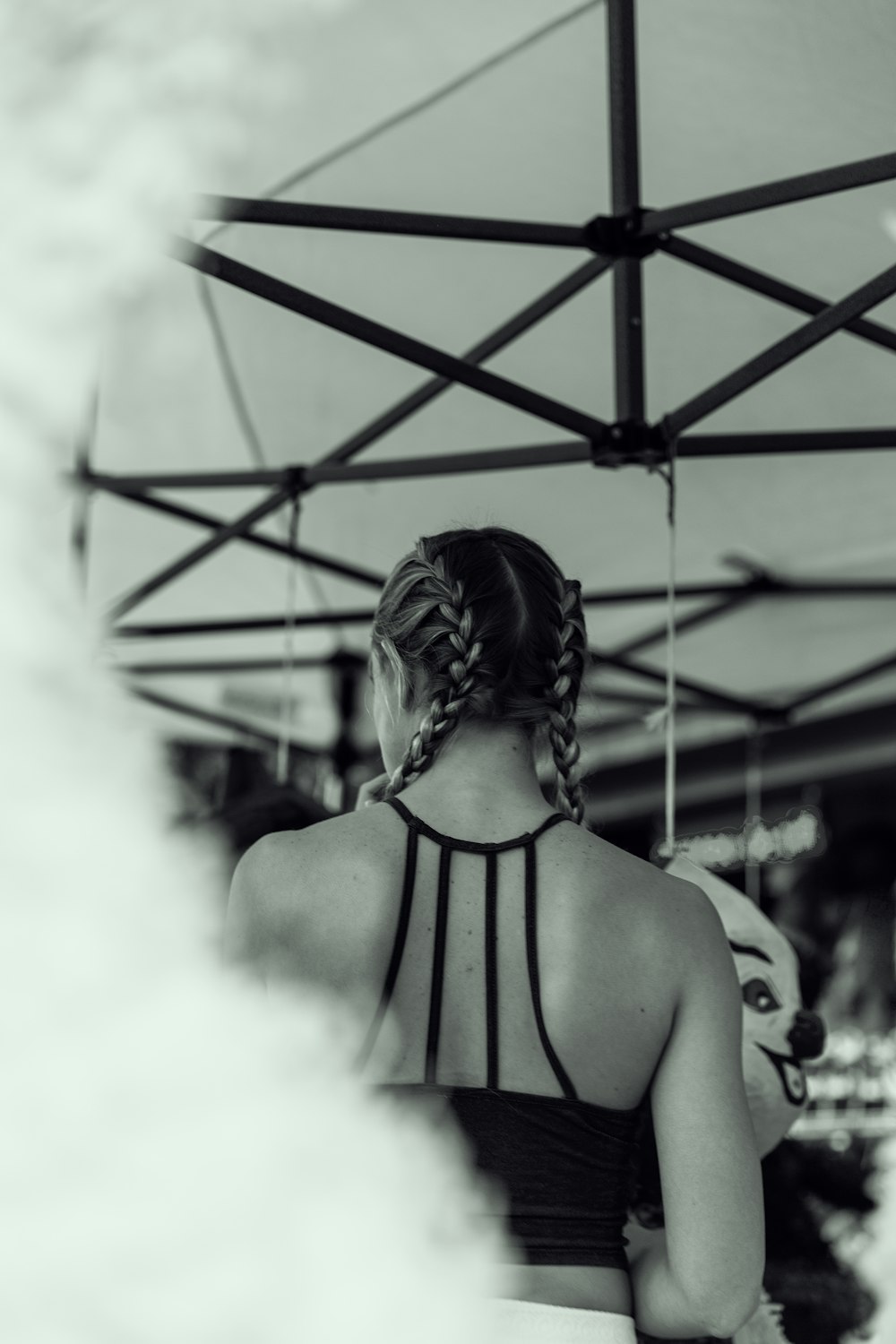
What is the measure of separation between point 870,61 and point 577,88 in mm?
526

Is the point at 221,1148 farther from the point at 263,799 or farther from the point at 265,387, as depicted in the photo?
the point at 265,387

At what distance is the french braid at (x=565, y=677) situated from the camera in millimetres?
1225

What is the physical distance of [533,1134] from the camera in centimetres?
112

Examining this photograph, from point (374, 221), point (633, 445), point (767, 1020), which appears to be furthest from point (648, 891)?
point (633, 445)

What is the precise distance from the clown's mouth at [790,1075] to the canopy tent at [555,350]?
556 mm

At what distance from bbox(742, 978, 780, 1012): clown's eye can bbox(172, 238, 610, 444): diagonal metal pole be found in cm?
89

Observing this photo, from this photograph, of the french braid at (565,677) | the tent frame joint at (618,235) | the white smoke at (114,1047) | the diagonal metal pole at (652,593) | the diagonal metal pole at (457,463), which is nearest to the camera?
the white smoke at (114,1047)

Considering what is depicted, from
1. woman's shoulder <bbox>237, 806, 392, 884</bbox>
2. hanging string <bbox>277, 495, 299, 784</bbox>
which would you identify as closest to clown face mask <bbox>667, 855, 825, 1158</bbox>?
woman's shoulder <bbox>237, 806, 392, 884</bbox>

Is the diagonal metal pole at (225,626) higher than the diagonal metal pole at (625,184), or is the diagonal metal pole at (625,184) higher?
the diagonal metal pole at (625,184)

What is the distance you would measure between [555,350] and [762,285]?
2.32 feet

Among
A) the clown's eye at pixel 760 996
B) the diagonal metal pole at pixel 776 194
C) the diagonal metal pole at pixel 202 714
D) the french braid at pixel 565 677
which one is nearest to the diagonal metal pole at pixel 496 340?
the diagonal metal pole at pixel 776 194

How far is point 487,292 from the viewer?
3035 mm

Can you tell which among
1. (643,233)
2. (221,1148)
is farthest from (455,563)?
(643,233)

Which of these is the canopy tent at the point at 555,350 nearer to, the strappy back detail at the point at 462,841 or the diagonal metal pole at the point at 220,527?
the diagonal metal pole at the point at 220,527
